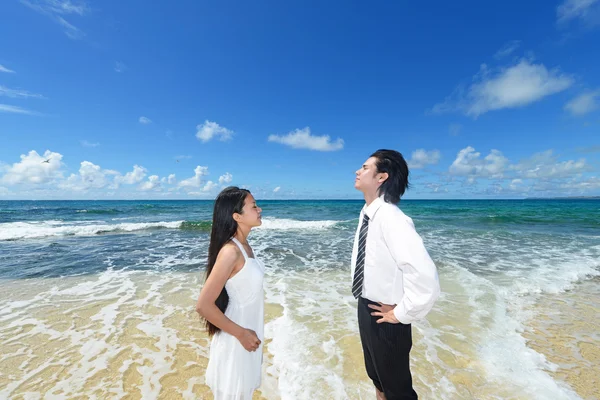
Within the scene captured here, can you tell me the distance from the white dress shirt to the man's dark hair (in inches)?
3.4

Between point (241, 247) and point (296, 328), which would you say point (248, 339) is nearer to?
point (241, 247)

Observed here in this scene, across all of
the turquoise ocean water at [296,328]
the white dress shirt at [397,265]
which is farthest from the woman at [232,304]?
the turquoise ocean water at [296,328]

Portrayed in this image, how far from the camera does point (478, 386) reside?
143 inches

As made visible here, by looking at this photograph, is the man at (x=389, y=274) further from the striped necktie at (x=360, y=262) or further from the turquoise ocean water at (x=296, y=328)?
the turquoise ocean water at (x=296, y=328)

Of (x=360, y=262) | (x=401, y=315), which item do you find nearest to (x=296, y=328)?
(x=360, y=262)

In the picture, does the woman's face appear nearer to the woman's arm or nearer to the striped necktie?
the woman's arm

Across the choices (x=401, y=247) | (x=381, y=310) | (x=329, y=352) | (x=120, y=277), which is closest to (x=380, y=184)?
(x=401, y=247)

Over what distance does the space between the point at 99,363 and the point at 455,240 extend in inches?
658

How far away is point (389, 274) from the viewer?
7.05ft

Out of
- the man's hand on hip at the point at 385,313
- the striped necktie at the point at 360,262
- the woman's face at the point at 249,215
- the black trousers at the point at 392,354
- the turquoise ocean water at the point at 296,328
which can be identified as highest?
the woman's face at the point at 249,215

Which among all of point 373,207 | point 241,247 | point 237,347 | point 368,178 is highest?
point 368,178

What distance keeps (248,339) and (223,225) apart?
90 centimetres

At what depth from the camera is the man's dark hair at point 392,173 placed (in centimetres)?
228

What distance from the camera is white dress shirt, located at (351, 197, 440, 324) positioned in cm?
182
